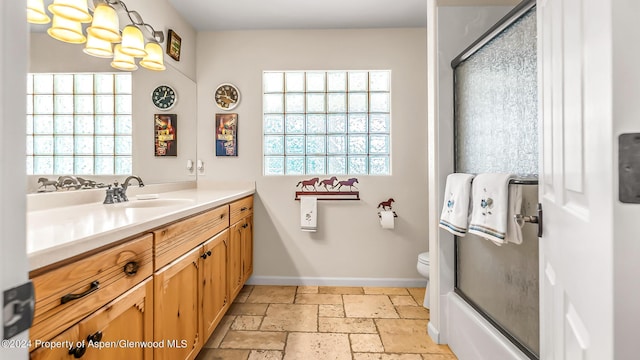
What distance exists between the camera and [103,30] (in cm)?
165

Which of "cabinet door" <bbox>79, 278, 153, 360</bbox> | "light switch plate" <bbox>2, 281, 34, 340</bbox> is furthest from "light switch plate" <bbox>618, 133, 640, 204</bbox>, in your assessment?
"cabinet door" <bbox>79, 278, 153, 360</bbox>

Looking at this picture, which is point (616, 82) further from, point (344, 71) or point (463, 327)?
point (344, 71)

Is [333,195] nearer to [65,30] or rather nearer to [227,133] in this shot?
[227,133]

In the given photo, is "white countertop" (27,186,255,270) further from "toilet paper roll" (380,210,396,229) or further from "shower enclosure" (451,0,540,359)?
"toilet paper roll" (380,210,396,229)

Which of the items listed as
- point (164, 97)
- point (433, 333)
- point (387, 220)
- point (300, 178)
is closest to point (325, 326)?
point (433, 333)

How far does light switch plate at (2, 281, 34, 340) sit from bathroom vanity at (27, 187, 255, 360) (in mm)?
377

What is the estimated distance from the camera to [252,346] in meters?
1.86

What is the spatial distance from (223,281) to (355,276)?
1.34 metres

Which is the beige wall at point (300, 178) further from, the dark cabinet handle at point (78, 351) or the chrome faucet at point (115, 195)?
the dark cabinet handle at point (78, 351)

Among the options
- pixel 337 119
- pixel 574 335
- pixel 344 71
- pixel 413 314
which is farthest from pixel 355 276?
pixel 574 335

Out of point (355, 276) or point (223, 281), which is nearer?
point (223, 281)

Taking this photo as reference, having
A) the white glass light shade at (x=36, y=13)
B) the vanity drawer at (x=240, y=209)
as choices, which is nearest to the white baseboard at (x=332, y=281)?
the vanity drawer at (x=240, y=209)

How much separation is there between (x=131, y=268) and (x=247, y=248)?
165cm

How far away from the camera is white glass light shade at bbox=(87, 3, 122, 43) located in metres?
1.60
